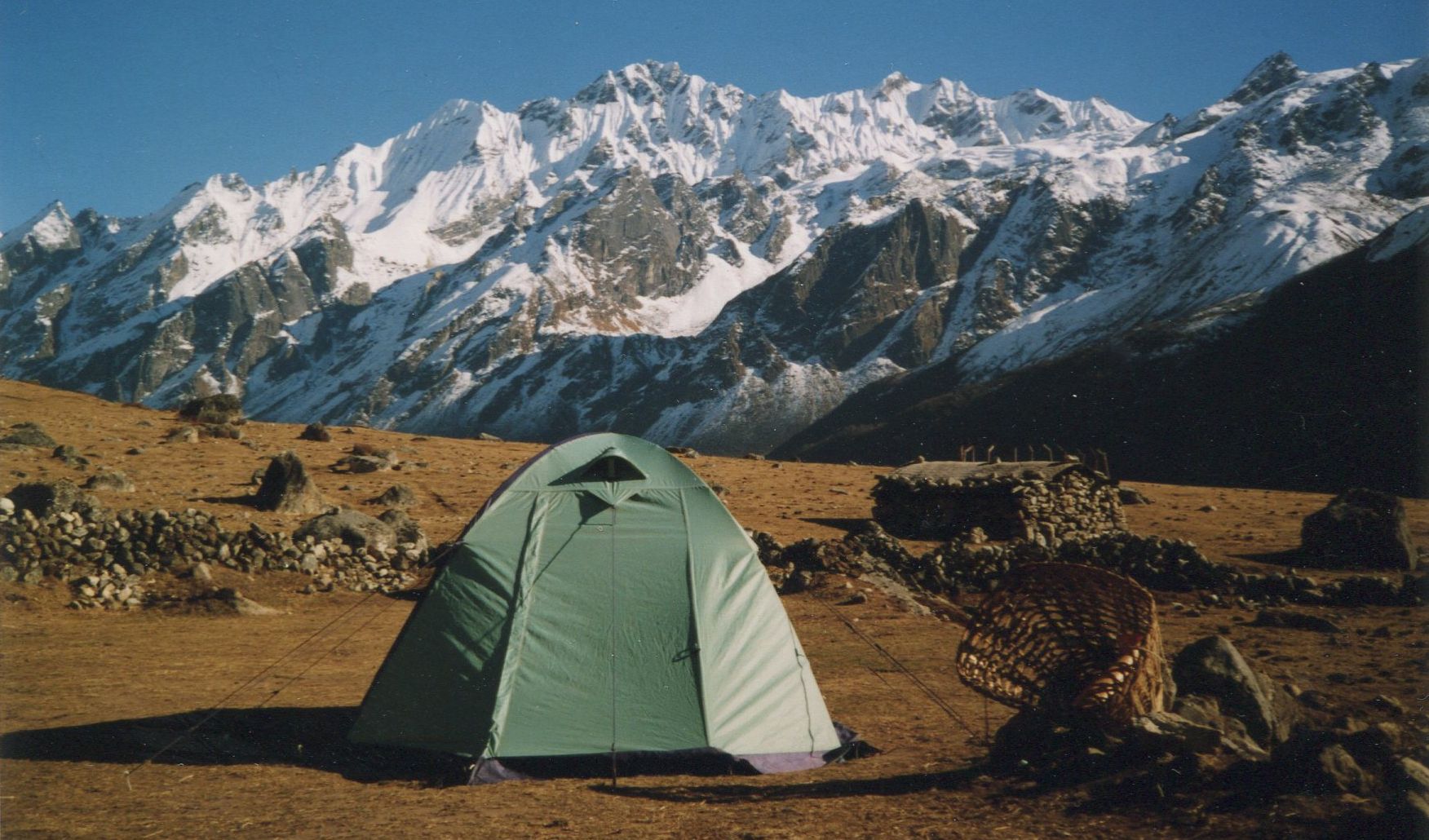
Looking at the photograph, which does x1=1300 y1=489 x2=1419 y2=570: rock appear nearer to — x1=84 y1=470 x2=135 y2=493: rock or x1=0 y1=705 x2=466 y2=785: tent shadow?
x1=0 y1=705 x2=466 y2=785: tent shadow

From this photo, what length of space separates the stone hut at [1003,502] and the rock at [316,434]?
21.7 meters

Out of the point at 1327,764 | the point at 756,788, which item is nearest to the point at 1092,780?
the point at 1327,764

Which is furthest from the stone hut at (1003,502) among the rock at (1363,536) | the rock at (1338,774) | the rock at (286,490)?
the rock at (1338,774)

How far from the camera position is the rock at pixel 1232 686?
31.4 ft

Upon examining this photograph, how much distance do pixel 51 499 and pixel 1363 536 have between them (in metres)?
29.2

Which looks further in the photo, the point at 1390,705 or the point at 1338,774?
the point at 1390,705

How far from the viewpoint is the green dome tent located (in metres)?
10.0

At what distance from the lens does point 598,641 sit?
1038cm

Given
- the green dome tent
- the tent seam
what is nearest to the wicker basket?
the green dome tent

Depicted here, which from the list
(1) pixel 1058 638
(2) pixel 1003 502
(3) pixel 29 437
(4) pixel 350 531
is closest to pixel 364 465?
(3) pixel 29 437

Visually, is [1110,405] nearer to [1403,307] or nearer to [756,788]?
[1403,307]

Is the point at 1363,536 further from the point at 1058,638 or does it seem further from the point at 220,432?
the point at 220,432

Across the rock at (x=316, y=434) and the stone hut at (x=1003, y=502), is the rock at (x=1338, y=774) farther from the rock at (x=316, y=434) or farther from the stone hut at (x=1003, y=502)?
the rock at (x=316, y=434)

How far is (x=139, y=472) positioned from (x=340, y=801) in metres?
21.7
